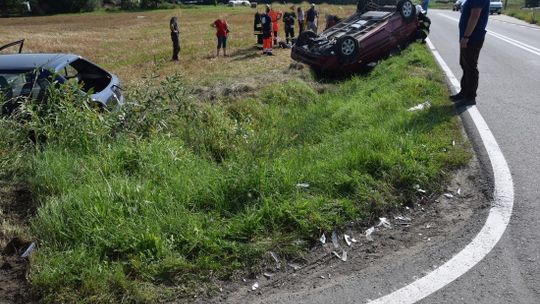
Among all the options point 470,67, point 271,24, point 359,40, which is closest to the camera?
point 470,67

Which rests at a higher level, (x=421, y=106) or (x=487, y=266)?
(x=421, y=106)

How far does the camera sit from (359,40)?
10.6 metres

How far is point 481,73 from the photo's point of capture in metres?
9.16

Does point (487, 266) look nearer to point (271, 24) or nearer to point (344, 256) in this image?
point (344, 256)

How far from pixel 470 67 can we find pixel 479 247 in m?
3.87

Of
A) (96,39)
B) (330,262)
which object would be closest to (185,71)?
(330,262)

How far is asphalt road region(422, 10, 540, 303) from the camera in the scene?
288cm

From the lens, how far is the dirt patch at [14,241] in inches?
120

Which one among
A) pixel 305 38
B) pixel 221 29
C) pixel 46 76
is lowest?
pixel 221 29

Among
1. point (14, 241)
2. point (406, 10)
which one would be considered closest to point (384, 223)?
point (14, 241)

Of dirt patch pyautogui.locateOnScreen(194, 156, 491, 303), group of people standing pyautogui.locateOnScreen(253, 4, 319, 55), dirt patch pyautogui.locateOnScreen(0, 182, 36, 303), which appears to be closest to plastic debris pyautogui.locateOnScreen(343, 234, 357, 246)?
dirt patch pyautogui.locateOnScreen(194, 156, 491, 303)

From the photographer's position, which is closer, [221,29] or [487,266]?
[487,266]

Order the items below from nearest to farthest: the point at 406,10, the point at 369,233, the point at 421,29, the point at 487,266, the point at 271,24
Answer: the point at 487,266, the point at 369,233, the point at 406,10, the point at 421,29, the point at 271,24

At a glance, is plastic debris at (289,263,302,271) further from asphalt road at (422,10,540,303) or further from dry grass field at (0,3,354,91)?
dry grass field at (0,3,354,91)
